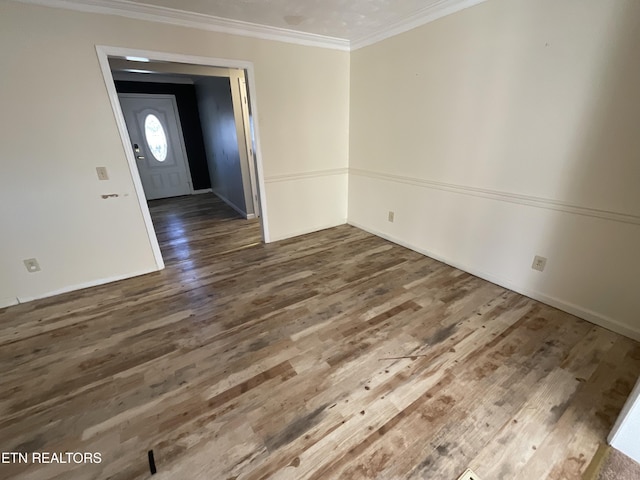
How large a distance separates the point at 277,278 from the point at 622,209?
104 inches

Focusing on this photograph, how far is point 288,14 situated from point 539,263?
3.05 meters

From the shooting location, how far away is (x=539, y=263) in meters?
2.23

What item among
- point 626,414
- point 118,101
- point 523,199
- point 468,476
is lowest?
point 468,476

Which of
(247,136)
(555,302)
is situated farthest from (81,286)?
(555,302)

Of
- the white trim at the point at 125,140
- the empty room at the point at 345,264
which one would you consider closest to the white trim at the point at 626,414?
the empty room at the point at 345,264

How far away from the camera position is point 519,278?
238cm

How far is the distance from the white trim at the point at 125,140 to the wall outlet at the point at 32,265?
86 cm

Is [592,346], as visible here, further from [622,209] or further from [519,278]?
[622,209]

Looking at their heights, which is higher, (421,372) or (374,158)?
(374,158)

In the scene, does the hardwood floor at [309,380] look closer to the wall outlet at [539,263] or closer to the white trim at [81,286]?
the white trim at [81,286]

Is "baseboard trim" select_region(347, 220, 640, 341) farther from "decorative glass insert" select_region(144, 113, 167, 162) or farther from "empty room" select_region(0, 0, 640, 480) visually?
"decorative glass insert" select_region(144, 113, 167, 162)

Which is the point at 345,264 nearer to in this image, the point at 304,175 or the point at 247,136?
the point at 304,175

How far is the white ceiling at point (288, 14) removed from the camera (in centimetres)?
219

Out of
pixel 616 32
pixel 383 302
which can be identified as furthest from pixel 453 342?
pixel 616 32
